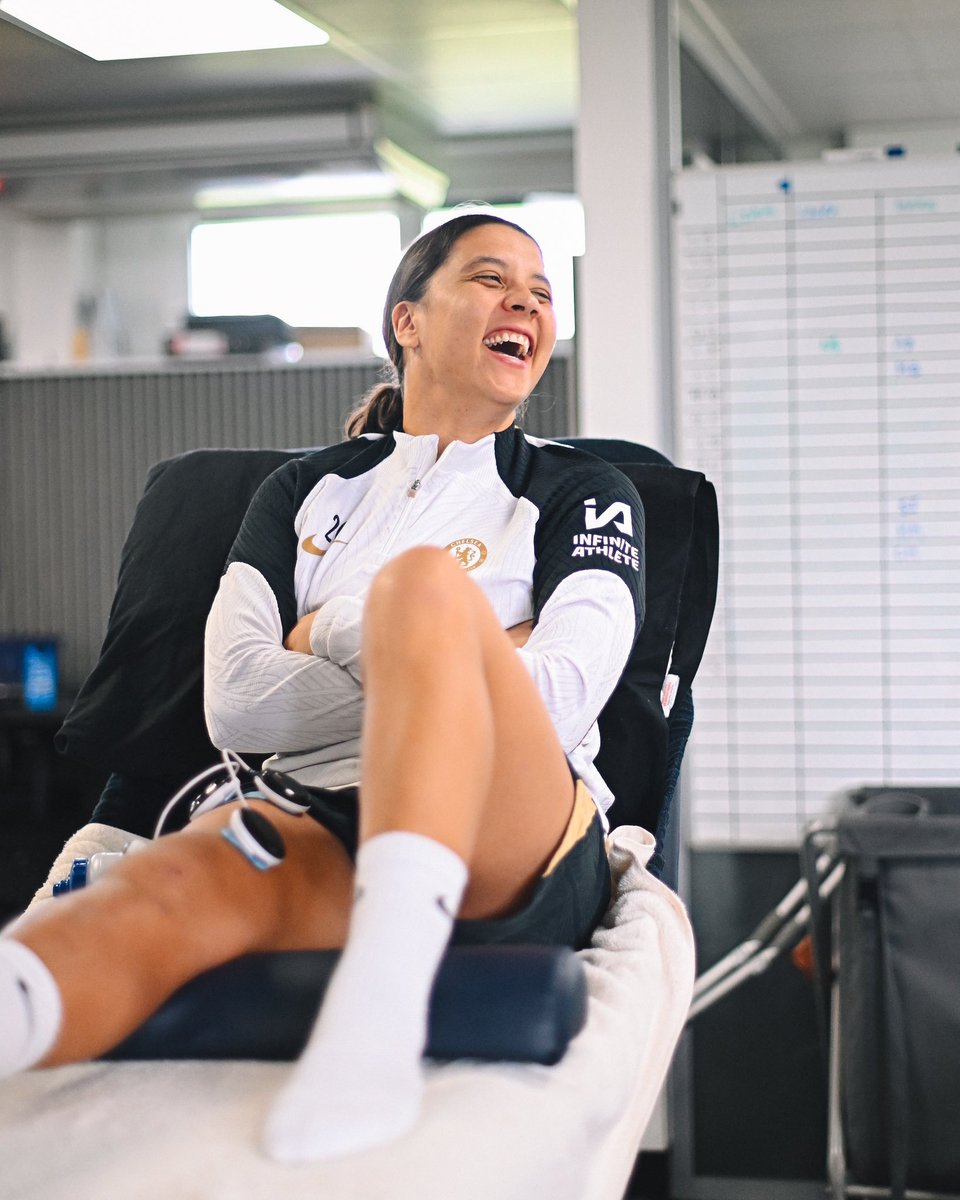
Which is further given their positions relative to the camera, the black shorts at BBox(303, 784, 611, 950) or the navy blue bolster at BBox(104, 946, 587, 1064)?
the black shorts at BBox(303, 784, 611, 950)

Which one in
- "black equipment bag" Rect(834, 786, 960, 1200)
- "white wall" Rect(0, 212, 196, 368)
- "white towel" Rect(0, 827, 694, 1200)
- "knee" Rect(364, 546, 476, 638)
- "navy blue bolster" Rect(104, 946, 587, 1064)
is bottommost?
"black equipment bag" Rect(834, 786, 960, 1200)

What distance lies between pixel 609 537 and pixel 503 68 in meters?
4.69

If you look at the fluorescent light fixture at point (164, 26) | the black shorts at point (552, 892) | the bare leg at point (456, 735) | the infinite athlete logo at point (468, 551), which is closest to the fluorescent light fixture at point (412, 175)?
the fluorescent light fixture at point (164, 26)

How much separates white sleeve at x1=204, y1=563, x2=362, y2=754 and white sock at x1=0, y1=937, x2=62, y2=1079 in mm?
460

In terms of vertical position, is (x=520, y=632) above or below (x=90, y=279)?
below

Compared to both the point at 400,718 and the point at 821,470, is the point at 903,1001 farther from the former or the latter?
the point at 400,718

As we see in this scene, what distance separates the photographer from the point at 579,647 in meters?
1.23

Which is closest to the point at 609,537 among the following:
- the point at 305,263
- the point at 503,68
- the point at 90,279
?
the point at 503,68

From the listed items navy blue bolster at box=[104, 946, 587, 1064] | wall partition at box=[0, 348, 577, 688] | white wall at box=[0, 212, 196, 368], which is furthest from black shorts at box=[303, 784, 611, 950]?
white wall at box=[0, 212, 196, 368]

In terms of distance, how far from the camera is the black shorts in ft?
3.41

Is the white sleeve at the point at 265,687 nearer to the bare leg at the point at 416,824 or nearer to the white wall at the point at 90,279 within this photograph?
the bare leg at the point at 416,824

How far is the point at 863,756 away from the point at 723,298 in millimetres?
837

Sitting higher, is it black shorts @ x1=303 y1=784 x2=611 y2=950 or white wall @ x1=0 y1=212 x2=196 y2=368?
white wall @ x1=0 y1=212 x2=196 y2=368

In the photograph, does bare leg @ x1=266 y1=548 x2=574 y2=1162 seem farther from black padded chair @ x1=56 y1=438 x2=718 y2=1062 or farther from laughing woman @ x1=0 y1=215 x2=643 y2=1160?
black padded chair @ x1=56 y1=438 x2=718 y2=1062
